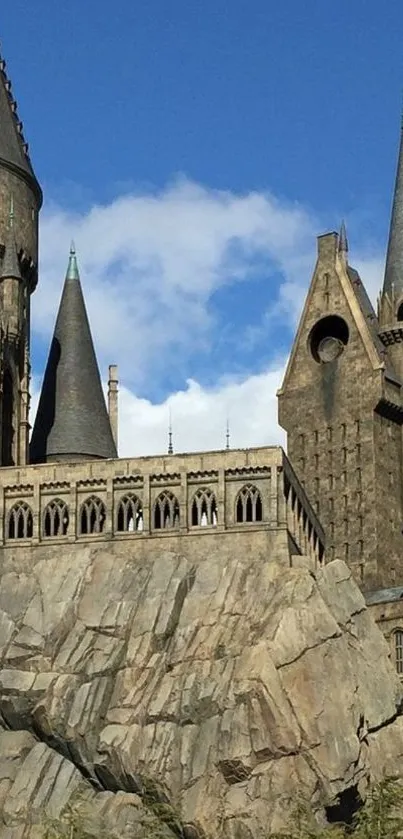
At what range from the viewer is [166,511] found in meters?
91.3

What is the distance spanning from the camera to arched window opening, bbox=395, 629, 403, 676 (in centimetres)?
9669

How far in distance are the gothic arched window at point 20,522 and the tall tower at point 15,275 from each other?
21.0 ft

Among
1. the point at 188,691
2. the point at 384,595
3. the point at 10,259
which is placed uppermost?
the point at 10,259

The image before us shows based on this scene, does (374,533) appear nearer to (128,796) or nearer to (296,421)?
(296,421)

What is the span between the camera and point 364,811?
7362 cm

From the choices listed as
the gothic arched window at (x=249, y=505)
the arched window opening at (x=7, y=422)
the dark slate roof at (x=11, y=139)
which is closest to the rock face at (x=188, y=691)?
the gothic arched window at (x=249, y=505)

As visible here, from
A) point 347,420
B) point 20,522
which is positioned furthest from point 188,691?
point 347,420

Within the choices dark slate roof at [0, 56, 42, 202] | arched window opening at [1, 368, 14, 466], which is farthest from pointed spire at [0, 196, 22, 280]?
arched window opening at [1, 368, 14, 466]

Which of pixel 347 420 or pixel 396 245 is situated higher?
pixel 396 245

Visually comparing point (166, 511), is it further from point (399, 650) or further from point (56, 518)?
point (399, 650)

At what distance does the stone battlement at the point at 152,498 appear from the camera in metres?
90.2

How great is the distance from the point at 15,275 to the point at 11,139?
8619 mm

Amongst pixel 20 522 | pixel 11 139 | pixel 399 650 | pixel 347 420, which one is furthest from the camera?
pixel 347 420

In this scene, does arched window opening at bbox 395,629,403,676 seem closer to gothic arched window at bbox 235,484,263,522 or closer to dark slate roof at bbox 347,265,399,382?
gothic arched window at bbox 235,484,263,522
